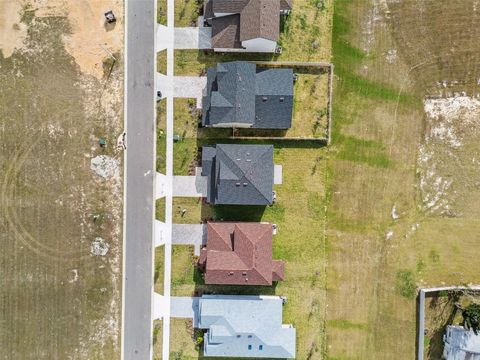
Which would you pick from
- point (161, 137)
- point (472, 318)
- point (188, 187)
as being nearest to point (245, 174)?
point (188, 187)

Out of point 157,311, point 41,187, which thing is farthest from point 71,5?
point 157,311

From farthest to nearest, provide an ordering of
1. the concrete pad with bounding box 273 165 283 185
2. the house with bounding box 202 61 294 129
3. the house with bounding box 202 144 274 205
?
the concrete pad with bounding box 273 165 283 185
the house with bounding box 202 144 274 205
the house with bounding box 202 61 294 129

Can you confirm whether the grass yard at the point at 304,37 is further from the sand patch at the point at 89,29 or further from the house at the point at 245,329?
the house at the point at 245,329

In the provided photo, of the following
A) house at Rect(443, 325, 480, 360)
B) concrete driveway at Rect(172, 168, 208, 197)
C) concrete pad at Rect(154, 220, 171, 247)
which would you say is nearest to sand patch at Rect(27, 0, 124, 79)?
concrete driveway at Rect(172, 168, 208, 197)

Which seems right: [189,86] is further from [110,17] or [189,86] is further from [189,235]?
[189,235]

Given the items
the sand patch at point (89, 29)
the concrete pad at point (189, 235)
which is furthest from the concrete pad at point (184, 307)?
the sand patch at point (89, 29)

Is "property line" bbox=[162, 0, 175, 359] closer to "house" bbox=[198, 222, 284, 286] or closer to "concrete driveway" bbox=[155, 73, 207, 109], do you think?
"concrete driveway" bbox=[155, 73, 207, 109]
